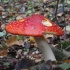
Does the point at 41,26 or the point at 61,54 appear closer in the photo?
the point at 41,26

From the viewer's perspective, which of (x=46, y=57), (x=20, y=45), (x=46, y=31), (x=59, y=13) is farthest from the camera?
(x=59, y=13)

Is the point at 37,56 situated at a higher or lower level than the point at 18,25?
lower

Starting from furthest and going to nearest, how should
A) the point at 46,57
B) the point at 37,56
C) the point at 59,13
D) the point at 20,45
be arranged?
the point at 59,13 → the point at 20,45 → the point at 37,56 → the point at 46,57

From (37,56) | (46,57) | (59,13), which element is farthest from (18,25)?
(59,13)

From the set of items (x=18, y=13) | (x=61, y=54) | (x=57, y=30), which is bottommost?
(x=18, y=13)

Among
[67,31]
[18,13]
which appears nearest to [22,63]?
[67,31]

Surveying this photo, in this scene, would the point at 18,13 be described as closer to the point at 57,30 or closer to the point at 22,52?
the point at 22,52

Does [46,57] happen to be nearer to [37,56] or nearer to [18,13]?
[37,56]
